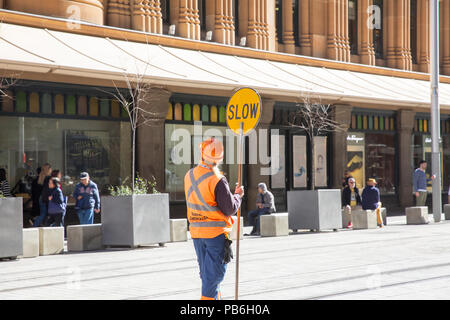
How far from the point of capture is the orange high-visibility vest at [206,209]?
688 cm

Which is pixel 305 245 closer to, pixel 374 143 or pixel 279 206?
pixel 279 206

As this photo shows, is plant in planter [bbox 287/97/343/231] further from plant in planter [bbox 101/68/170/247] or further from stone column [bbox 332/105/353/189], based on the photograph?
stone column [bbox 332/105/353/189]

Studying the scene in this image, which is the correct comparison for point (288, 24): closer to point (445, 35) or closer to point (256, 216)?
point (256, 216)

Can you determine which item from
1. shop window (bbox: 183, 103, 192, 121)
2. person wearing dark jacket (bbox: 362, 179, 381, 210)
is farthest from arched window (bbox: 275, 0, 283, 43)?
person wearing dark jacket (bbox: 362, 179, 381, 210)

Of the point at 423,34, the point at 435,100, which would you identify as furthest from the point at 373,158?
the point at 435,100

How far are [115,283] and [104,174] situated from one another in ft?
35.2

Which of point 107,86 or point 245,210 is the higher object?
point 107,86

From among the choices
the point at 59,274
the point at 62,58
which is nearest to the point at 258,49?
the point at 62,58

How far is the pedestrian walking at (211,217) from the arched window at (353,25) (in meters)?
22.8

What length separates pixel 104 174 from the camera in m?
20.6

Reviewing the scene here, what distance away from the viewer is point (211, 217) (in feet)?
22.6

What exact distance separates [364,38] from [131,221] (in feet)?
54.2

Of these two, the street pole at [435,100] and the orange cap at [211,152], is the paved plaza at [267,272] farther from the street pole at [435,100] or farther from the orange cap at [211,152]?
the street pole at [435,100]

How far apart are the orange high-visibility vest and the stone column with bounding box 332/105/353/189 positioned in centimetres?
2048
